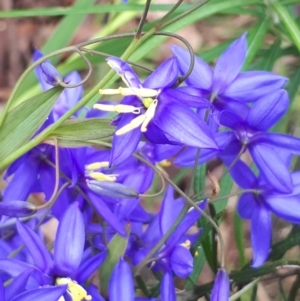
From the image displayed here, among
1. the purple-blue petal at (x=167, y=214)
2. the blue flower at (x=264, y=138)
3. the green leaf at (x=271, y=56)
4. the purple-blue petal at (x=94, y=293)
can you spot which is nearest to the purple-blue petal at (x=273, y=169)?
the blue flower at (x=264, y=138)

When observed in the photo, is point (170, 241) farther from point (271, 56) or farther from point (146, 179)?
point (271, 56)

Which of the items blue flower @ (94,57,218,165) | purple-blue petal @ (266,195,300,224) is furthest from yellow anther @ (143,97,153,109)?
purple-blue petal @ (266,195,300,224)

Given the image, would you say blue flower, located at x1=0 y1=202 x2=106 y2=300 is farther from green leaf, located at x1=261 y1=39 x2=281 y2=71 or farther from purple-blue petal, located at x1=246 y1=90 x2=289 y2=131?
green leaf, located at x1=261 y1=39 x2=281 y2=71

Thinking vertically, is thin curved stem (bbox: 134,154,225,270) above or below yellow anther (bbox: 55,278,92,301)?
above

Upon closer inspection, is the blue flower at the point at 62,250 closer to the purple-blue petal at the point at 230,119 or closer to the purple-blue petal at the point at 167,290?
A: the purple-blue petal at the point at 167,290

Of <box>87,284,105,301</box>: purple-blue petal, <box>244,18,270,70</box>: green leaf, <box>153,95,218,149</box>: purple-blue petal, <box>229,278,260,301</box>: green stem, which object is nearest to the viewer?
<box>153,95,218,149</box>: purple-blue petal

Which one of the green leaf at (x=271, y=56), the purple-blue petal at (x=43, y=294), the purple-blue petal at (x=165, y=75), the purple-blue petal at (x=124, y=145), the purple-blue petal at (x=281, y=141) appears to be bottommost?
the purple-blue petal at (x=43, y=294)
